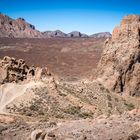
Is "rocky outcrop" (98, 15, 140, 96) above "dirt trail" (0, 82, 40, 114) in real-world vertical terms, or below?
above

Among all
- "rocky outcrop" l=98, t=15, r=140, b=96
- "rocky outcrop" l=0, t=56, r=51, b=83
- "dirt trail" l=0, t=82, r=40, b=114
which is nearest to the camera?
"dirt trail" l=0, t=82, r=40, b=114

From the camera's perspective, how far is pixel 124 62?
3834 centimetres

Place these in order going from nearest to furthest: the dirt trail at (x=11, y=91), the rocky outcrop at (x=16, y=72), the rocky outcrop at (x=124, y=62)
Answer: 1. the dirt trail at (x=11, y=91)
2. the rocky outcrop at (x=16, y=72)
3. the rocky outcrop at (x=124, y=62)

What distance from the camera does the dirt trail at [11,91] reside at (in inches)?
1275

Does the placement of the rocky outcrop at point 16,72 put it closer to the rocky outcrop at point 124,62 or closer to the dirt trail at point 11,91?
the dirt trail at point 11,91

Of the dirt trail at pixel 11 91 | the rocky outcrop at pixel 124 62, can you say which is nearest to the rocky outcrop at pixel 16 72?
the dirt trail at pixel 11 91

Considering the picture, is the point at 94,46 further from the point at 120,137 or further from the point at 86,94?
the point at 120,137

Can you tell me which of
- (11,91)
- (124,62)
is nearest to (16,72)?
(11,91)

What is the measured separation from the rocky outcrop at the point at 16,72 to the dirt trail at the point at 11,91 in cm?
115

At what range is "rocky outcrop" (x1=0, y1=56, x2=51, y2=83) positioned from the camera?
3606 cm

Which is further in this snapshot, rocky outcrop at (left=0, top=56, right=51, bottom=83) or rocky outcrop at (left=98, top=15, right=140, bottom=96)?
rocky outcrop at (left=98, top=15, right=140, bottom=96)

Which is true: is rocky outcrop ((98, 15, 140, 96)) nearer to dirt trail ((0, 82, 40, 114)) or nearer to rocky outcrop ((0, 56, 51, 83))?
rocky outcrop ((0, 56, 51, 83))

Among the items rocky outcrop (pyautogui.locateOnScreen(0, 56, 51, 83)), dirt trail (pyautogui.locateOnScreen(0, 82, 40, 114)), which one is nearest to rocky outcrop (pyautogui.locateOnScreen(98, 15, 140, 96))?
rocky outcrop (pyautogui.locateOnScreen(0, 56, 51, 83))

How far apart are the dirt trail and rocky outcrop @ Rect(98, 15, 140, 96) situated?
8970mm
